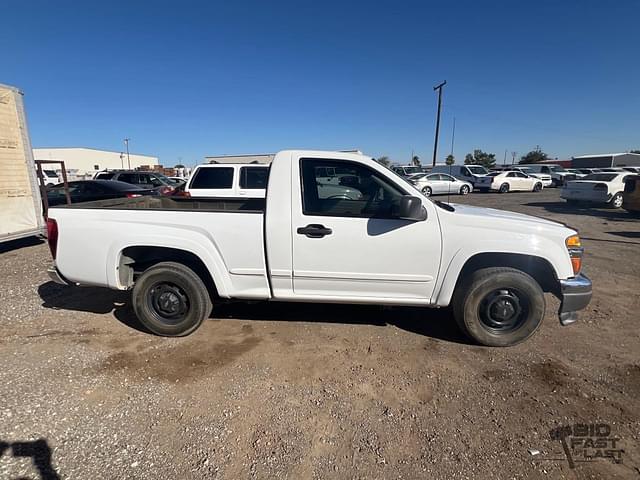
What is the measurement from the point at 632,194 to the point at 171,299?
45.4 feet

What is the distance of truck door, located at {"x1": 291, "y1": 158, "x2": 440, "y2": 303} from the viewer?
122 inches

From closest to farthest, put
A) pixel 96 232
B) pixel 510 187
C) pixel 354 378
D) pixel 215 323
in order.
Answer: pixel 354 378 < pixel 96 232 < pixel 215 323 < pixel 510 187

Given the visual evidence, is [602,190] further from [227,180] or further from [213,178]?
[213,178]

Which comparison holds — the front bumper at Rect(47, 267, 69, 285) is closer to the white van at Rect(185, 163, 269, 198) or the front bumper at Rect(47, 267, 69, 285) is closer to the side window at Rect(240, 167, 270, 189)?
the white van at Rect(185, 163, 269, 198)

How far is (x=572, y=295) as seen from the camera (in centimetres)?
310

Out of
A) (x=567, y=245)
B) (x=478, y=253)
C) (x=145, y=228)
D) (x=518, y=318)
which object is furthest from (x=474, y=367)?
(x=145, y=228)

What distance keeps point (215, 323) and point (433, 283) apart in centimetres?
246

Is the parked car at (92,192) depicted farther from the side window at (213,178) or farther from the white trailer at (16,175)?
the white trailer at (16,175)

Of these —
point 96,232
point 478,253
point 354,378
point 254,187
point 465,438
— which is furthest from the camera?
point 254,187

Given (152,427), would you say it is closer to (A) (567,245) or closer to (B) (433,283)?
(B) (433,283)

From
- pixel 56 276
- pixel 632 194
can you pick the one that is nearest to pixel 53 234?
pixel 56 276

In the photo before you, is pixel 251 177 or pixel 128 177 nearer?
pixel 251 177

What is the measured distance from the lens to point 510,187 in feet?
73.9

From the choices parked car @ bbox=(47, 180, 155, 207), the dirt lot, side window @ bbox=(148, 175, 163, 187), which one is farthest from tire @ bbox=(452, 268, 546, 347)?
side window @ bbox=(148, 175, 163, 187)
